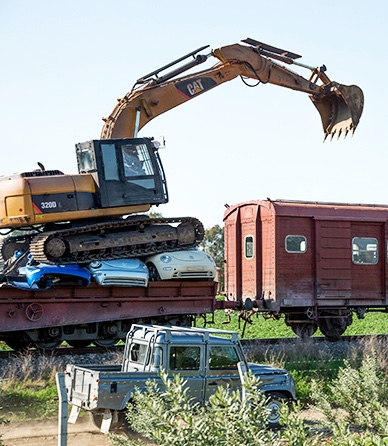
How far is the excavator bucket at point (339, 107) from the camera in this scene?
801 inches

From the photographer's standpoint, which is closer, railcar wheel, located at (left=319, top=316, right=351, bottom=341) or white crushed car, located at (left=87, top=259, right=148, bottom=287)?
white crushed car, located at (left=87, top=259, right=148, bottom=287)

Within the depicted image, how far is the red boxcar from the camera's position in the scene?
59.8 ft

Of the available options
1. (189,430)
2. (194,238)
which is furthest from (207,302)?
(189,430)

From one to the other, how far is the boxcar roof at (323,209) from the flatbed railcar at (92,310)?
2733mm

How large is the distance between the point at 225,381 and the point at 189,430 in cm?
573

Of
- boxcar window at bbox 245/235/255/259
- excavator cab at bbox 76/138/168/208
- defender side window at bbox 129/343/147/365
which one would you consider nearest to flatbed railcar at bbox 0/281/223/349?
excavator cab at bbox 76/138/168/208

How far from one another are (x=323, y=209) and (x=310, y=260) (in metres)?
1.43

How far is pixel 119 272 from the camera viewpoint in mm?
15672

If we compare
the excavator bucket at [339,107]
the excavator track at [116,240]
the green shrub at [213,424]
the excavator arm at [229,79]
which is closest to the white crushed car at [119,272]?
the excavator track at [116,240]

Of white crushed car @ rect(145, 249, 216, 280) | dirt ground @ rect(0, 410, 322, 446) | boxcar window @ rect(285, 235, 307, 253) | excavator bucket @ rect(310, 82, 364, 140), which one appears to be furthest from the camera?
excavator bucket @ rect(310, 82, 364, 140)

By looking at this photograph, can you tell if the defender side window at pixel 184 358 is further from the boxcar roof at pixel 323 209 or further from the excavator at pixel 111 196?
the boxcar roof at pixel 323 209

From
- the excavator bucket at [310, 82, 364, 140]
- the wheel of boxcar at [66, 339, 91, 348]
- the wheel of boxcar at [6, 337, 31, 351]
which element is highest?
the excavator bucket at [310, 82, 364, 140]

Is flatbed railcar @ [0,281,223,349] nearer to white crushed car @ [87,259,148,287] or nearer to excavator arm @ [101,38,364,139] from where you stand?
white crushed car @ [87,259,148,287]

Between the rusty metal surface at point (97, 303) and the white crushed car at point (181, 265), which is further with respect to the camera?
the white crushed car at point (181, 265)
